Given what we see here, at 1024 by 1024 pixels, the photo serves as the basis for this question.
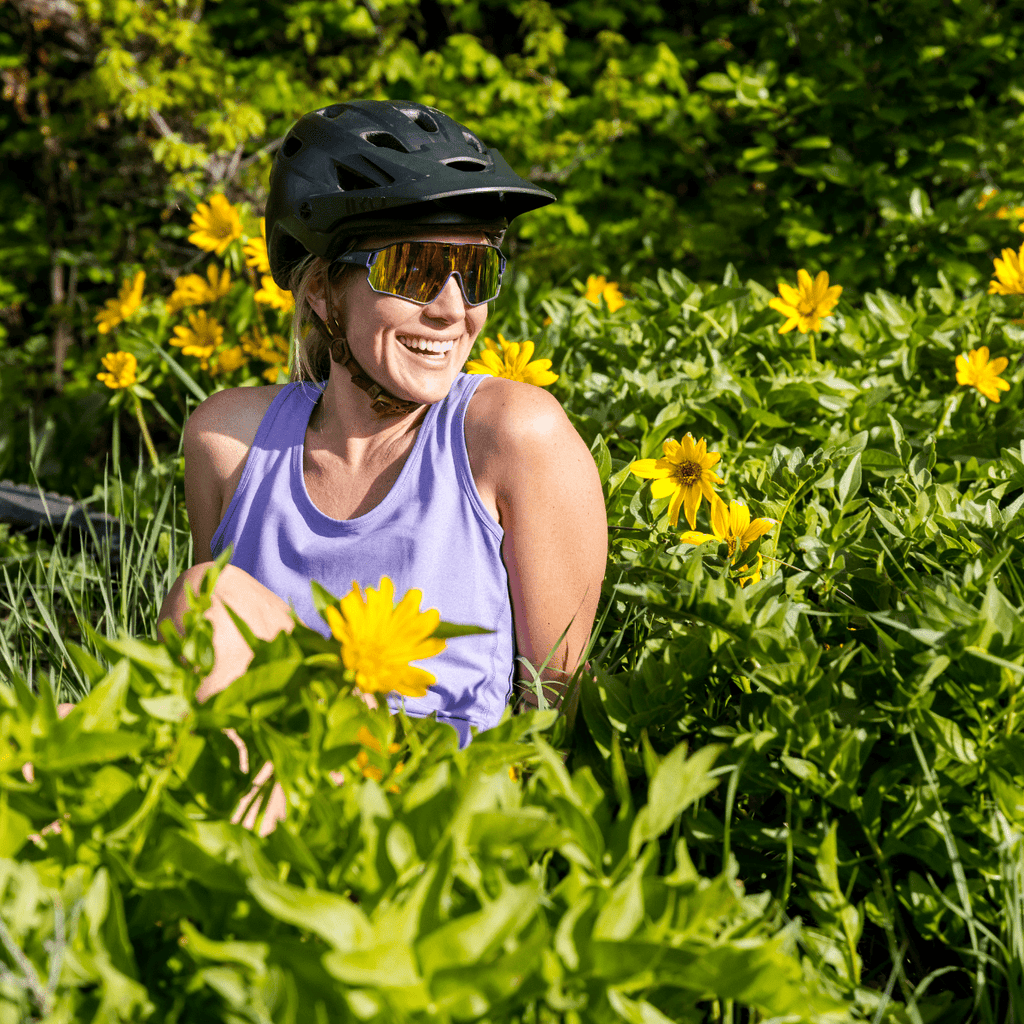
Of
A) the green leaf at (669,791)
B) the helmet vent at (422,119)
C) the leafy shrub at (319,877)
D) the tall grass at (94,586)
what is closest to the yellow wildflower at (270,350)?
the tall grass at (94,586)

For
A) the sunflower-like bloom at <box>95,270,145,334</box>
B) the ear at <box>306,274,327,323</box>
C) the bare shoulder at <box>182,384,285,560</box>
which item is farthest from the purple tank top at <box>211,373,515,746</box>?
the sunflower-like bloom at <box>95,270,145,334</box>

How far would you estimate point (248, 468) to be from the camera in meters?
2.07

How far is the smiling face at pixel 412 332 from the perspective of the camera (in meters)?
1.89

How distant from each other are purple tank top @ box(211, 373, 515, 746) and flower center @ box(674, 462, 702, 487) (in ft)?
1.30

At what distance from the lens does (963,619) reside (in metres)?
1.43

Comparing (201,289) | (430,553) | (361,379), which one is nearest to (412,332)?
(361,379)

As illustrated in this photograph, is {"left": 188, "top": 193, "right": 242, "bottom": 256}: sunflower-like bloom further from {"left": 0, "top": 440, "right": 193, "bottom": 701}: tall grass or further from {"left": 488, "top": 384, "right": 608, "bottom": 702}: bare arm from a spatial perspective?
{"left": 488, "top": 384, "right": 608, "bottom": 702}: bare arm

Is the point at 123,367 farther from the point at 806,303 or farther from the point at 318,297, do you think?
the point at 806,303

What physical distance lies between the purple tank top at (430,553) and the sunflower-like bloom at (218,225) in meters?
Result: 1.56

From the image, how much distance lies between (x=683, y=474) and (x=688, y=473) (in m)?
0.01

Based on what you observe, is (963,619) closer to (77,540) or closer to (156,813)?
(156,813)

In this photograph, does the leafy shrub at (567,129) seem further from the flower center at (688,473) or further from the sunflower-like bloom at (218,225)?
the flower center at (688,473)

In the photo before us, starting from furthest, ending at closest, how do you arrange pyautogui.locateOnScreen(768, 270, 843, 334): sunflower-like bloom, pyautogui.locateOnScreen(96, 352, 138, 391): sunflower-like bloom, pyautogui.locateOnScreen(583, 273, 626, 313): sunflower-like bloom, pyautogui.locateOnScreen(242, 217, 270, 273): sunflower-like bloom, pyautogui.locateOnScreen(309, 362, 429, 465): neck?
1. pyautogui.locateOnScreen(583, 273, 626, 313): sunflower-like bloom
2. pyautogui.locateOnScreen(242, 217, 270, 273): sunflower-like bloom
3. pyautogui.locateOnScreen(96, 352, 138, 391): sunflower-like bloom
4. pyautogui.locateOnScreen(768, 270, 843, 334): sunflower-like bloom
5. pyautogui.locateOnScreen(309, 362, 429, 465): neck

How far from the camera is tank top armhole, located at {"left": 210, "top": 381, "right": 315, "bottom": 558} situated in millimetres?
2043
